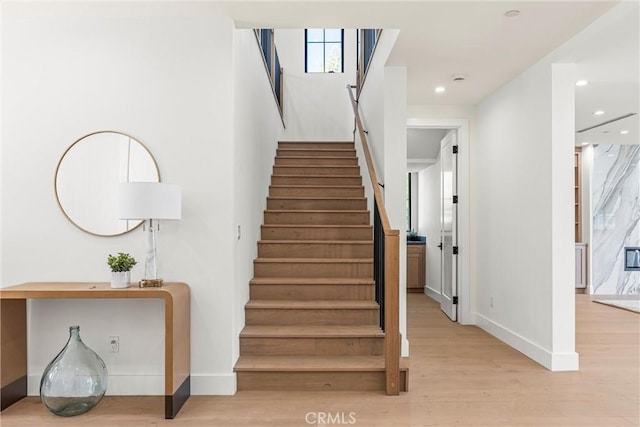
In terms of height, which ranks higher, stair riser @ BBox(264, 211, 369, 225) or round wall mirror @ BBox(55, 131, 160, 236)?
round wall mirror @ BBox(55, 131, 160, 236)

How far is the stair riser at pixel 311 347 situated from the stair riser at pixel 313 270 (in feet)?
2.70

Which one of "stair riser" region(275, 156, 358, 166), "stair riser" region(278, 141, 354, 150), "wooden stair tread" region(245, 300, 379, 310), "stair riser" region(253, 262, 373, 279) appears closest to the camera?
"wooden stair tread" region(245, 300, 379, 310)

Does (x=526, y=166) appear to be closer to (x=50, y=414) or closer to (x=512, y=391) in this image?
(x=512, y=391)

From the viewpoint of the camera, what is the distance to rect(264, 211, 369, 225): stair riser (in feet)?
15.3

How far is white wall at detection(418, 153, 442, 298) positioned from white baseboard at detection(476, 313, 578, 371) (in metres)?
1.79

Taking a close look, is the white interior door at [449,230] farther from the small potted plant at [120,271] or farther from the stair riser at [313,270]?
the small potted plant at [120,271]

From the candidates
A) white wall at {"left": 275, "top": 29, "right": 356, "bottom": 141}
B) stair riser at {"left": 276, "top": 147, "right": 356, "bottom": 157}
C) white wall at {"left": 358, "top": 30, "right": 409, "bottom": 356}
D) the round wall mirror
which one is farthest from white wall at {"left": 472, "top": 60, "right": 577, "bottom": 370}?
white wall at {"left": 275, "top": 29, "right": 356, "bottom": 141}

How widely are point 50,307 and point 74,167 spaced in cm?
97

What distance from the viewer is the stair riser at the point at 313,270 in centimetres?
390

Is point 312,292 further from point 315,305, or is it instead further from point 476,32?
point 476,32

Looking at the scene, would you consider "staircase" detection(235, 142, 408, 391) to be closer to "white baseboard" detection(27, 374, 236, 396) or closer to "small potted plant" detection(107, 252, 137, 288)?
"white baseboard" detection(27, 374, 236, 396)

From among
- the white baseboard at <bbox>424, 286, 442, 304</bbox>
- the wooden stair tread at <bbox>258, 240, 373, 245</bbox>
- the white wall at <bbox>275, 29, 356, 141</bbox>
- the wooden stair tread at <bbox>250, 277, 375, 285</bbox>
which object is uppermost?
the white wall at <bbox>275, 29, 356, 141</bbox>

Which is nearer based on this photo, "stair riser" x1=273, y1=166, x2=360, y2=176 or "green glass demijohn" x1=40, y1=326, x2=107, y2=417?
"green glass demijohn" x1=40, y1=326, x2=107, y2=417

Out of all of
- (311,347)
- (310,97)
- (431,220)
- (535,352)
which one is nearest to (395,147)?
(311,347)
